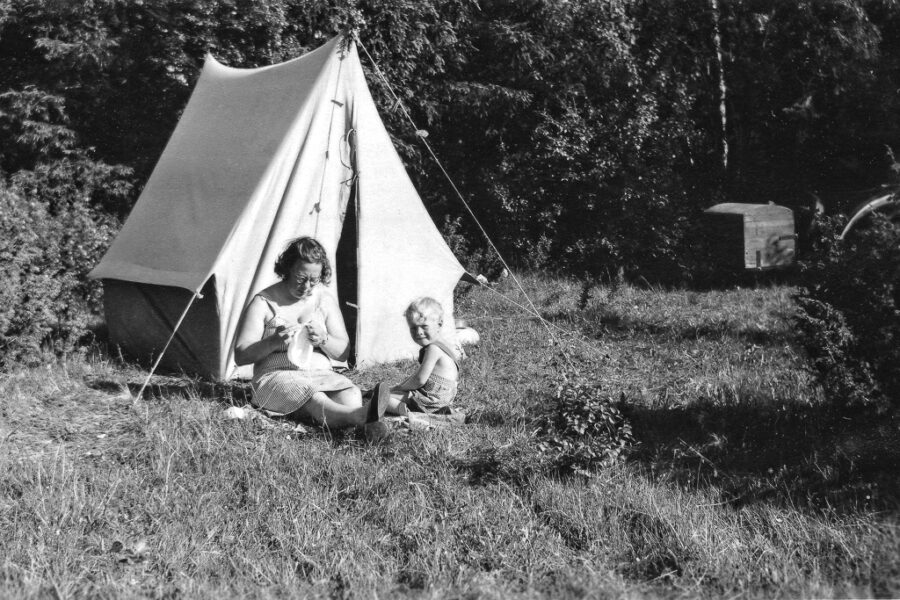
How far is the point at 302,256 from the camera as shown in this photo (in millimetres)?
5141

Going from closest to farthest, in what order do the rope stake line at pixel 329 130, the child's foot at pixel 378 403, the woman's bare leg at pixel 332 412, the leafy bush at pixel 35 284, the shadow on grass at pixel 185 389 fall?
the child's foot at pixel 378 403 → the woman's bare leg at pixel 332 412 → the shadow on grass at pixel 185 389 → the leafy bush at pixel 35 284 → the rope stake line at pixel 329 130

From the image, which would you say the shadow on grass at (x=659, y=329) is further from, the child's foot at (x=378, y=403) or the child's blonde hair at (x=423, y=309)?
the child's foot at (x=378, y=403)

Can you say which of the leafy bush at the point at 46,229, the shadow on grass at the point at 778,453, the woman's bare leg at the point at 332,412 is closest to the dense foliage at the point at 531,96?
the leafy bush at the point at 46,229

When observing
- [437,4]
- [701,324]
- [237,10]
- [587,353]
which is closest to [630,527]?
[587,353]

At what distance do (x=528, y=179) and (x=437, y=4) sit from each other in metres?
2.47

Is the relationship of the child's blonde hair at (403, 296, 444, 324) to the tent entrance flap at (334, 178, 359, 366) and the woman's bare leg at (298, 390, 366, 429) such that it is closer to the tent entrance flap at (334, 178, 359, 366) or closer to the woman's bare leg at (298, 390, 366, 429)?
the woman's bare leg at (298, 390, 366, 429)

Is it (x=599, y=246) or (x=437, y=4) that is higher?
(x=437, y=4)

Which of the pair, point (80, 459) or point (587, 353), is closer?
point (80, 459)

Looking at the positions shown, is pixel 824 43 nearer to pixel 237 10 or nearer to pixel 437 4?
pixel 437 4

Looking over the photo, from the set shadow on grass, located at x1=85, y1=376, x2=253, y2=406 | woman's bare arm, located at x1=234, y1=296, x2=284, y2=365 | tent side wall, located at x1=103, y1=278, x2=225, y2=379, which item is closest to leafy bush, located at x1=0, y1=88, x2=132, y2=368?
tent side wall, located at x1=103, y1=278, x2=225, y2=379

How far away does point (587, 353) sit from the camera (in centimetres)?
680

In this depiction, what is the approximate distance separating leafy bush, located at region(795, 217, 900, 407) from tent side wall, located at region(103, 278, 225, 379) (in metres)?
3.65

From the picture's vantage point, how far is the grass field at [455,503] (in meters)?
3.31

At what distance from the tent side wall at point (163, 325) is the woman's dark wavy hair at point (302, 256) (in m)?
1.22
